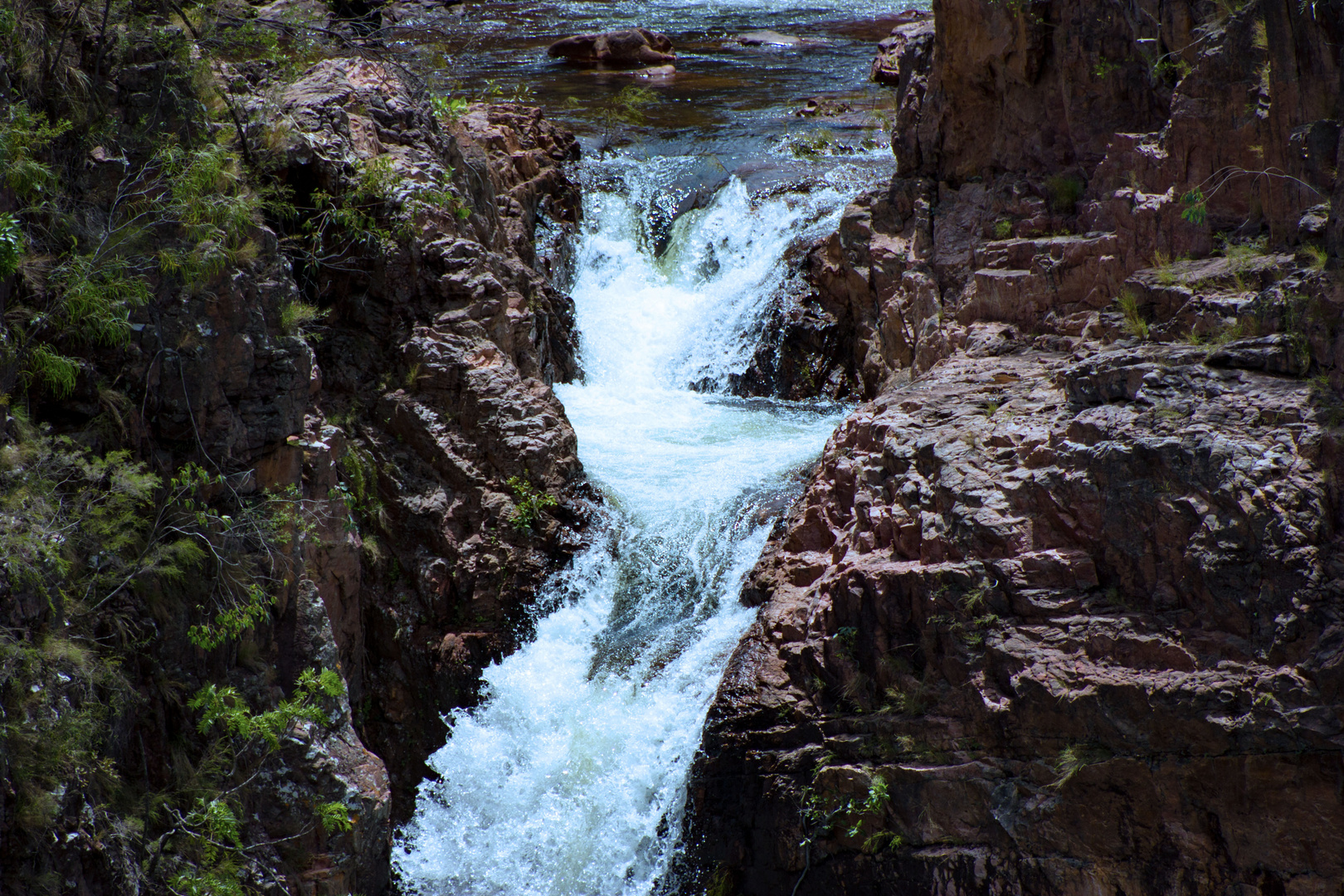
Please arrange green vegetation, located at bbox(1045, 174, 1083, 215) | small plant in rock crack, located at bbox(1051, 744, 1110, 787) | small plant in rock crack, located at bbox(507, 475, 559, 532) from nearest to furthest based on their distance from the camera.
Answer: small plant in rock crack, located at bbox(1051, 744, 1110, 787) → green vegetation, located at bbox(1045, 174, 1083, 215) → small plant in rock crack, located at bbox(507, 475, 559, 532)

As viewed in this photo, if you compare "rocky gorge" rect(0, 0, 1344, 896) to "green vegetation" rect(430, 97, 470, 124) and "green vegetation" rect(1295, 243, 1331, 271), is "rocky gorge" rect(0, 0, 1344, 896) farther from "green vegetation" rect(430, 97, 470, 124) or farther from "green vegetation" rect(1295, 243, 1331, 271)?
"green vegetation" rect(430, 97, 470, 124)

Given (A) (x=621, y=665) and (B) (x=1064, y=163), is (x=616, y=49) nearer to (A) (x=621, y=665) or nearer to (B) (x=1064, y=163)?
(B) (x=1064, y=163)

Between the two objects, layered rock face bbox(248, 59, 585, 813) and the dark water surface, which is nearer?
layered rock face bbox(248, 59, 585, 813)

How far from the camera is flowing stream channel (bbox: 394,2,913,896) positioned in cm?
737

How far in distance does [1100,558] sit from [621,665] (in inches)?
156

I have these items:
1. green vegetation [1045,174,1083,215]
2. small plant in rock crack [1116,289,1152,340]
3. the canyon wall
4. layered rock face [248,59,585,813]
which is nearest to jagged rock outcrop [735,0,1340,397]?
green vegetation [1045,174,1083,215]

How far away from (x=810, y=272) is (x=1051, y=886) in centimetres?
867

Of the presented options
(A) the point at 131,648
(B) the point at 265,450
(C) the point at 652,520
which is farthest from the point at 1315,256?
(A) the point at 131,648

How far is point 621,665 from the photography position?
26.7ft

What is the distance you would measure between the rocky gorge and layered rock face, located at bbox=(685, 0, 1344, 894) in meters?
0.03

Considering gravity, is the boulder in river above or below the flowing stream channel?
above

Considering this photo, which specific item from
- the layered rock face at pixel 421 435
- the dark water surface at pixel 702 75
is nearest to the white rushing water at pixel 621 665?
the layered rock face at pixel 421 435

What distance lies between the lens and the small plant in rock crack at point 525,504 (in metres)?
8.85

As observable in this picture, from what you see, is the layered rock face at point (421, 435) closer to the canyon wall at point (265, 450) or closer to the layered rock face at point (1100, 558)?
the canyon wall at point (265, 450)
